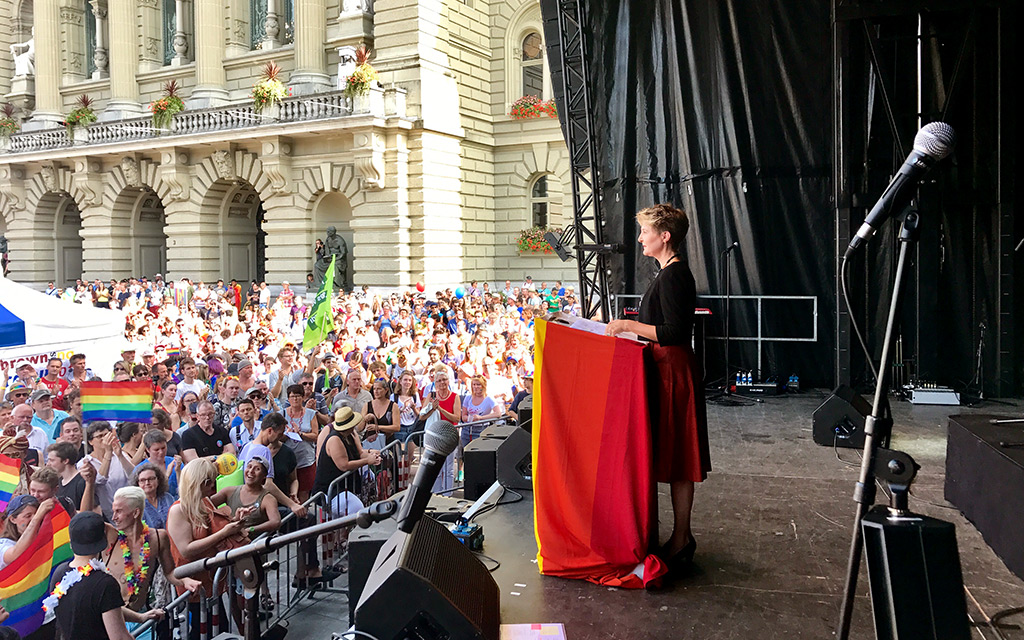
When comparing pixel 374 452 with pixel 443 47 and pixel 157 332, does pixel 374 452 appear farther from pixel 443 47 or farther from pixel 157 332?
pixel 443 47

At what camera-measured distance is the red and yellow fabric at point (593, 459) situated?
3.89m

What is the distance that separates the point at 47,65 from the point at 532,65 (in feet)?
65.2

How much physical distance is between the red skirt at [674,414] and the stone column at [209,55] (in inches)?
1031

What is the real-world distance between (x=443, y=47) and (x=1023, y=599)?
2273cm

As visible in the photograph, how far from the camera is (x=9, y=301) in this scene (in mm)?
9344

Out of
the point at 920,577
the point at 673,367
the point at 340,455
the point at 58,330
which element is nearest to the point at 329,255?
the point at 58,330

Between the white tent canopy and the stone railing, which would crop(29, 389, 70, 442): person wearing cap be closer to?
the white tent canopy

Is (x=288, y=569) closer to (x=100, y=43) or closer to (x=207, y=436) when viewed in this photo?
(x=207, y=436)

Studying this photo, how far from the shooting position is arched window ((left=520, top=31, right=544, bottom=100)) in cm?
2602

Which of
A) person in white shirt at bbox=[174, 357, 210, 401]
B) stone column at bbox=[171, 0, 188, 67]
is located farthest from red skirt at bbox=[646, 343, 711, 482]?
stone column at bbox=[171, 0, 188, 67]

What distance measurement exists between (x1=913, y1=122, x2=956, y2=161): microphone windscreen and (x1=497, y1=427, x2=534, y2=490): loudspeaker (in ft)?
11.4

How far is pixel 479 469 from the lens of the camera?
5949 millimetres

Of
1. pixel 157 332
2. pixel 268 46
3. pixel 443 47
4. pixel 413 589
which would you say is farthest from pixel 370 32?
pixel 413 589

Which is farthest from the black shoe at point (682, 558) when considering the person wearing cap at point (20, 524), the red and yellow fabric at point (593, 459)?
the person wearing cap at point (20, 524)
